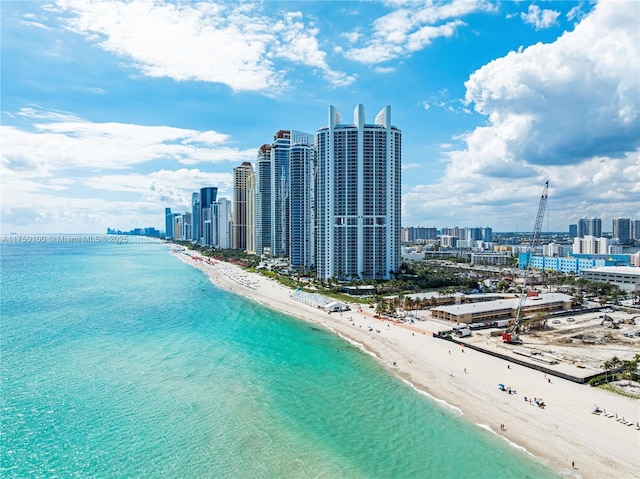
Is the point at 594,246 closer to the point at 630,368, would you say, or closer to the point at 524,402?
the point at 630,368

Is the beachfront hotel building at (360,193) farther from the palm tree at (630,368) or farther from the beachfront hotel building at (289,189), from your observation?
the palm tree at (630,368)

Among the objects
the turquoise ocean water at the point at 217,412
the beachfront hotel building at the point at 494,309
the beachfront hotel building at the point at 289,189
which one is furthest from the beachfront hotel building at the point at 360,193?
the turquoise ocean water at the point at 217,412

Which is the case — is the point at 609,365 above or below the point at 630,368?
above

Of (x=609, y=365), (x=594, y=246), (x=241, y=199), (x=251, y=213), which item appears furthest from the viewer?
(x=241, y=199)

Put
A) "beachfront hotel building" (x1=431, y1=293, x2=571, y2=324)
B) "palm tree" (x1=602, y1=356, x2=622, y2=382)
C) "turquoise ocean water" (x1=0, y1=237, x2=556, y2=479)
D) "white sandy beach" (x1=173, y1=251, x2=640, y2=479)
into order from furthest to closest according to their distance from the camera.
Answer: "beachfront hotel building" (x1=431, y1=293, x2=571, y2=324) → "palm tree" (x1=602, y1=356, x2=622, y2=382) → "turquoise ocean water" (x1=0, y1=237, x2=556, y2=479) → "white sandy beach" (x1=173, y1=251, x2=640, y2=479)

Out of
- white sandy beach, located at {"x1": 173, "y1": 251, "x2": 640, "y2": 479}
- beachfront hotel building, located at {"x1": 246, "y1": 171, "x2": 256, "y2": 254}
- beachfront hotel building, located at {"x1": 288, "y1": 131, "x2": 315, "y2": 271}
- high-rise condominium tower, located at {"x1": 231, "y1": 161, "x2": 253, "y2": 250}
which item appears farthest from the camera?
high-rise condominium tower, located at {"x1": 231, "y1": 161, "x2": 253, "y2": 250}

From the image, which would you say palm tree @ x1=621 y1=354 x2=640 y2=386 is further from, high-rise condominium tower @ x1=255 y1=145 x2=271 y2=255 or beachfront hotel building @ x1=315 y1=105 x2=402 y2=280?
high-rise condominium tower @ x1=255 y1=145 x2=271 y2=255

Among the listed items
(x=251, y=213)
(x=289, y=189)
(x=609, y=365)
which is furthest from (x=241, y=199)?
(x=609, y=365)

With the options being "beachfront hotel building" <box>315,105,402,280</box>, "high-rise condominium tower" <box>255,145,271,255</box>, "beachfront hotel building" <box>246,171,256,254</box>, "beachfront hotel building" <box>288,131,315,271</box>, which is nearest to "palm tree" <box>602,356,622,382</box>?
"beachfront hotel building" <box>315,105,402,280</box>
